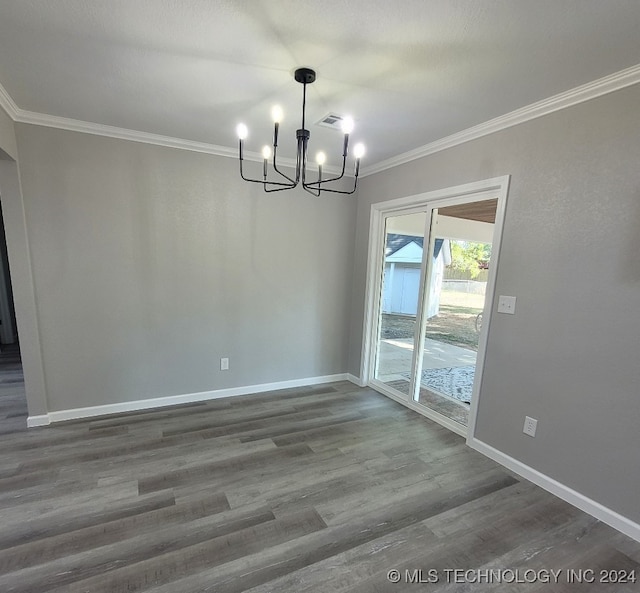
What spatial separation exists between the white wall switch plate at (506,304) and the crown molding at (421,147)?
1243mm

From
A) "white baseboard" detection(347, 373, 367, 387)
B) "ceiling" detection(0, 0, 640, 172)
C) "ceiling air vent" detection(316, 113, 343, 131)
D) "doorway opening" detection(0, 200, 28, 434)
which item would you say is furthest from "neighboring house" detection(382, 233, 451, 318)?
"doorway opening" detection(0, 200, 28, 434)

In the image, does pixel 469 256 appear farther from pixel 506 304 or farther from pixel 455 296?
pixel 506 304

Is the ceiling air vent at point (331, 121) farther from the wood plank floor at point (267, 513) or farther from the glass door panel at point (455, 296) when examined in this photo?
the wood plank floor at point (267, 513)

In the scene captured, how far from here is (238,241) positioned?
3287 mm

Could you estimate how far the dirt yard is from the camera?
2.84m

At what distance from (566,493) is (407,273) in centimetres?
216

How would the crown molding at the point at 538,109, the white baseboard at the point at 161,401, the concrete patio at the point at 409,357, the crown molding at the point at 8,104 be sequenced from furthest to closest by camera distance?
1. the concrete patio at the point at 409,357
2. the white baseboard at the point at 161,401
3. the crown molding at the point at 8,104
4. the crown molding at the point at 538,109

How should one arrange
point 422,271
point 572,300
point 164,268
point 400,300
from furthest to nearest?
point 400,300 → point 422,271 → point 164,268 → point 572,300

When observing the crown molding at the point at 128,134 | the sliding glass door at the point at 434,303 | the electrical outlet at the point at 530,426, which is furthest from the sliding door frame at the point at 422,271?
the crown molding at the point at 128,134

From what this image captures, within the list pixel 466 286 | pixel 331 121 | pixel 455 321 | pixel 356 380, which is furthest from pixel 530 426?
pixel 331 121

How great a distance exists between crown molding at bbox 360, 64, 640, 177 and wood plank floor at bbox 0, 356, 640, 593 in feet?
8.24

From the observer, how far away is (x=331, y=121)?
2418 millimetres

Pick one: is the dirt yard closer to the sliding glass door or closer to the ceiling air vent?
the sliding glass door

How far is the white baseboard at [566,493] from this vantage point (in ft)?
5.88
